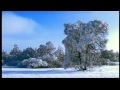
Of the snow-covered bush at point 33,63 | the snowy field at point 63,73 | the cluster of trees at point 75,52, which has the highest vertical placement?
the cluster of trees at point 75,52

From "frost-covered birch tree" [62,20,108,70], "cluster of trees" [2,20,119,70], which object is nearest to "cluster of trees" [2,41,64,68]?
"cluster of trees" [2,20,119,70]

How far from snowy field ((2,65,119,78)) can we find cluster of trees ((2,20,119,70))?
0.06 meters

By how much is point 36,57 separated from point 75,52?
1.66 feet

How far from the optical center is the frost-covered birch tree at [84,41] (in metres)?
7.87

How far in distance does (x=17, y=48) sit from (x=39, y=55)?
30cm

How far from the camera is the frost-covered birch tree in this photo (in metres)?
7.87

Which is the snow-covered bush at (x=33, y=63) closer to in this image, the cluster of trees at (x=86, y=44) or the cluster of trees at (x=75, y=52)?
the cluster of trees at (x=75, y=52)

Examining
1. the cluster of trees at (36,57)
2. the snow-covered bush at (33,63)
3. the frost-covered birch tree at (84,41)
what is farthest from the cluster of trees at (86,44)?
the snow-covered bush at (33,63)

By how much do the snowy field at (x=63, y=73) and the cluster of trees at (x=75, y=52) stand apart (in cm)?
6

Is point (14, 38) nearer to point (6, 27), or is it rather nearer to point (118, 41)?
point (6, 27)

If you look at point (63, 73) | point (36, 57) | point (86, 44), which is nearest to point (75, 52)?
point (86, 44)

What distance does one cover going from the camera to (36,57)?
25.8 feet

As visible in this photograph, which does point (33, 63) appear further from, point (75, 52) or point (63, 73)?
point (75, 52)
